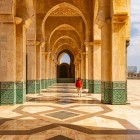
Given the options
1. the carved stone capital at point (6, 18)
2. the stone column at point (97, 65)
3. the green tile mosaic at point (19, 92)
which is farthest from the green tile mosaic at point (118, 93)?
the stone column at point (97, 65)

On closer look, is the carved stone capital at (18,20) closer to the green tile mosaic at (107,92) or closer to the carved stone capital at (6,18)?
the carved stone capital at (6,18)

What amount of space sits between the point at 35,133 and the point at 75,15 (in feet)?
52.4

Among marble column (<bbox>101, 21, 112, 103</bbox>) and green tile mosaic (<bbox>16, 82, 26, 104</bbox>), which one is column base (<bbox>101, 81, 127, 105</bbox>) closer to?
marble column (<bbox>101, 21, 112, 103</bbox>)

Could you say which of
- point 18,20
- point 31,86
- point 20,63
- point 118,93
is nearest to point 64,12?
point 31,86

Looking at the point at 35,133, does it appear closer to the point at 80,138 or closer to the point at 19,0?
the point at 80,138

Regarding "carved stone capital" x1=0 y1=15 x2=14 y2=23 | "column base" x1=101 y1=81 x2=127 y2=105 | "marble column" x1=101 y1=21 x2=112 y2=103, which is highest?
"carved stone capital" x1=0 y1=15 x2=14 y2=23

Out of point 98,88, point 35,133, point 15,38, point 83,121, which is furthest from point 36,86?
point 35,133

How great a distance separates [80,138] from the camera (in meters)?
3.98

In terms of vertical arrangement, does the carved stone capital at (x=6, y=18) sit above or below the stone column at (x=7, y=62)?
above

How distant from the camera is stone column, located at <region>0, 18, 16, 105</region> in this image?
27.2 ft

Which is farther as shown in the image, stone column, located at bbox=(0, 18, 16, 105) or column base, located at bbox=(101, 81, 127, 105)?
column base, located at bbox=(101, 81, 127, 105)

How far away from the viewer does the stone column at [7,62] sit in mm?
8297

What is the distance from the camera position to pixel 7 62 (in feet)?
27.3

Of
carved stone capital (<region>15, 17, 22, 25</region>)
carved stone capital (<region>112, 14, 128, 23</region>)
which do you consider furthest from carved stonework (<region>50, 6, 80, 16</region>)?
carved stone capital (<region>112, 14, 128, 23</region>)
